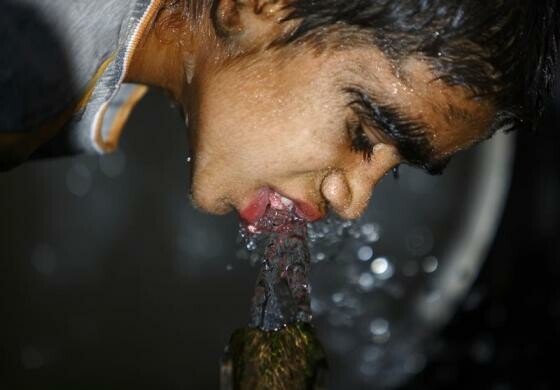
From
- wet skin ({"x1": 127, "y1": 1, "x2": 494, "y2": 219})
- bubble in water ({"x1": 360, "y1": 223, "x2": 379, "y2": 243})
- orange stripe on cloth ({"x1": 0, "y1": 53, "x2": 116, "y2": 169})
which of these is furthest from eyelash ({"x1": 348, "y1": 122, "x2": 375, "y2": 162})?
bubble in water ({"x1": 360, "y1": 223, "x2": 379, "y2": 243})

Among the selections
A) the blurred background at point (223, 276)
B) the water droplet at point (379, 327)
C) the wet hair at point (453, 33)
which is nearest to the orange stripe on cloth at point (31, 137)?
the wet hair at point (453, 33)

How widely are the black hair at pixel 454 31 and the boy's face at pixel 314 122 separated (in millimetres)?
12

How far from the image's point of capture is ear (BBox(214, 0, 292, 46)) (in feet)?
2.69

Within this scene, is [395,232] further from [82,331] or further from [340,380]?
[82,331]

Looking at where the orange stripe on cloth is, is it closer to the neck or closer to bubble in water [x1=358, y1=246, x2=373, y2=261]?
the neck

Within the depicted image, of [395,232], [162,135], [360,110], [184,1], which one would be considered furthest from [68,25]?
[395,232]

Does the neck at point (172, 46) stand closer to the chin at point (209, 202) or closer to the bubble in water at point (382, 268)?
the chin at point (209, 202)

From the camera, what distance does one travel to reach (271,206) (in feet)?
3.00

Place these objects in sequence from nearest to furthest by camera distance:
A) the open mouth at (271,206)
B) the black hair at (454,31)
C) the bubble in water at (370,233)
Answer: the black hair at (454,31) < the open mouth at (271,206) < the bubble in water at (370,233)

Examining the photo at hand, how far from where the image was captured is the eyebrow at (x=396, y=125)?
2.68 ft

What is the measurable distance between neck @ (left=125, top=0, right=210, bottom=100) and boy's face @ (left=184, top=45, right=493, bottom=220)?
3 cm

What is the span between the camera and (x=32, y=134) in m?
0.81

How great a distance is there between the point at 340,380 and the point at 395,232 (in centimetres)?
26

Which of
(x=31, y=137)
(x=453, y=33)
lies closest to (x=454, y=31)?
(x=453, y=33)
